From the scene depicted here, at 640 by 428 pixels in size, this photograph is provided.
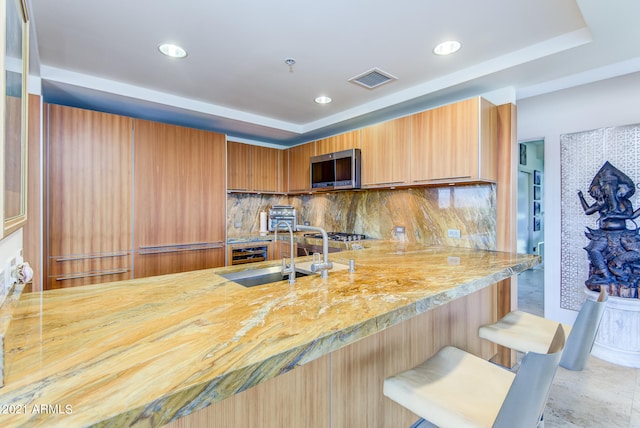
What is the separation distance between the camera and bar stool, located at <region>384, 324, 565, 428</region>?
0.76 metres

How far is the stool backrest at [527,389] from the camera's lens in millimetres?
747

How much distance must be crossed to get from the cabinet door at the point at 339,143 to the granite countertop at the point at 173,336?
226 centimetres

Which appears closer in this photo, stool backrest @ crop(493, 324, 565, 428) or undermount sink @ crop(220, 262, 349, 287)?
stool backrest @ crop(493, 324, 565, 428)

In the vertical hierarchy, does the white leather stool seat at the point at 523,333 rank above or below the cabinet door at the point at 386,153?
below

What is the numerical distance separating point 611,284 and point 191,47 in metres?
3.96

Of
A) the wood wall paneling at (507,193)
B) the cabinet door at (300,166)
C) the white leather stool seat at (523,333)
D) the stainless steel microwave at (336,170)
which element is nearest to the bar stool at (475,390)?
the white leather stool seat at (523,333)

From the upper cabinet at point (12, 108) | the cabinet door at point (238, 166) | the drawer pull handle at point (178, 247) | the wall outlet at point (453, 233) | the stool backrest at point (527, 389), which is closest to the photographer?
the stool backrest at point (527, 389)

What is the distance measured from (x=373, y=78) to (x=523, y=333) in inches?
87.3

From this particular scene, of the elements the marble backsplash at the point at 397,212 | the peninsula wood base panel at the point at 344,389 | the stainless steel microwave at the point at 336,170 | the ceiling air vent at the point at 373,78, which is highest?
the ceiling air vent at the point at 373,78

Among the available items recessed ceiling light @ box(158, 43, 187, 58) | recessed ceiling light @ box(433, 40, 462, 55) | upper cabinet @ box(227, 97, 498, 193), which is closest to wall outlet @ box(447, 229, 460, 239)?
upper cabinet @ box(227, 97, 498, 193)

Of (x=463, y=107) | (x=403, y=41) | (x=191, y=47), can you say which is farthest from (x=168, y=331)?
(x=463, y=107)

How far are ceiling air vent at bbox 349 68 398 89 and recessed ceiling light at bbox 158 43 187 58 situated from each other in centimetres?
139

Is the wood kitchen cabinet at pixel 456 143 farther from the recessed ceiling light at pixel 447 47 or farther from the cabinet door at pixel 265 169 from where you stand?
the cabinet door at pixel 265 169

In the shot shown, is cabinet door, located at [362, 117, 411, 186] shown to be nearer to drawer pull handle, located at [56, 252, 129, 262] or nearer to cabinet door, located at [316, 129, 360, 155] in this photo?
cabinet door, located at [316, 129, 360, 155]
